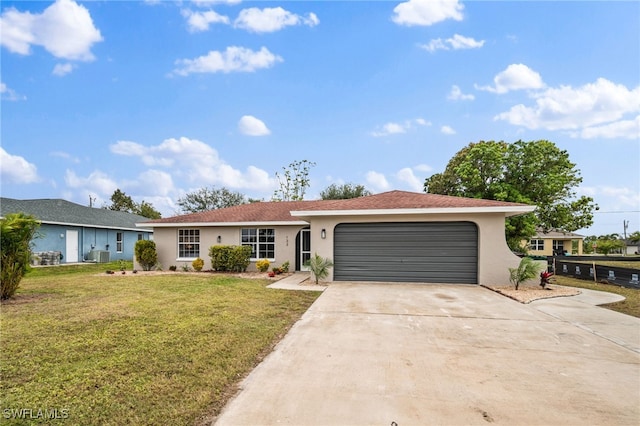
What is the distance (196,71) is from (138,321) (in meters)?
15.2

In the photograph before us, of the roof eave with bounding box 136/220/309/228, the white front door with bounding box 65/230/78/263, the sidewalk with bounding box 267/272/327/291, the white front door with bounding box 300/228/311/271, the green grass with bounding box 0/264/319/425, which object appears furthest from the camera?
the white front door with bounding box 65/230/78/263

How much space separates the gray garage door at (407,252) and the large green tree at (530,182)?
34.0 ft

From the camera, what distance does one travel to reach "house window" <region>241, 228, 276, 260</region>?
15.3 metres

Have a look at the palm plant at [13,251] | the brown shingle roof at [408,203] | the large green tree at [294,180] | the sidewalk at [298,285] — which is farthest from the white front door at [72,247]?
the large green tree at [294,180]

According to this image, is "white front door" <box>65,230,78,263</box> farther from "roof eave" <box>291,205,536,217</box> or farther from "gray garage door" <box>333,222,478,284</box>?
"gray garage door" <box>333,222,478,284</box>

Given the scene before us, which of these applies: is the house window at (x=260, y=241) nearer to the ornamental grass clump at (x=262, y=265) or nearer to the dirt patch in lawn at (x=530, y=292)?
the ornamental grass clump at (x=262, y=265)

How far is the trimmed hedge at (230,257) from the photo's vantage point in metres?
14.6

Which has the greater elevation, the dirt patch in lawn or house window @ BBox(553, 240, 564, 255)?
the dirt patch in lawn

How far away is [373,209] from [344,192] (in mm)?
23398

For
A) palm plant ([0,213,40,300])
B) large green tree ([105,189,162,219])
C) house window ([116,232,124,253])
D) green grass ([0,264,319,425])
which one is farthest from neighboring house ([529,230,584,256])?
large green tree ([105,189,162,219])

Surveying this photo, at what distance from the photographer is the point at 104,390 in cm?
335

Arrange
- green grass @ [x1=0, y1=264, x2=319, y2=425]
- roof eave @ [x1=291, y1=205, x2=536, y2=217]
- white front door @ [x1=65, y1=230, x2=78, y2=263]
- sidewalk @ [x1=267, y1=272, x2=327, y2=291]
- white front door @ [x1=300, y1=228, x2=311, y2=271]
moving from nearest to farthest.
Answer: green grass @ [x1=0, y1=264, x2=319, y2=425], sidewalk @ [x1=267, y1=272, x2=327, y2=291], roof eave @ [x1=291, y1=205, x2=536, y2=217], white front door @ [x1=300, y1=228, x2=311, y2=271], white front door @ [x1=65, y1=230, x2=78, y2=263]

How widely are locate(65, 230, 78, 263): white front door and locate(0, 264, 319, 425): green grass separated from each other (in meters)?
13.5

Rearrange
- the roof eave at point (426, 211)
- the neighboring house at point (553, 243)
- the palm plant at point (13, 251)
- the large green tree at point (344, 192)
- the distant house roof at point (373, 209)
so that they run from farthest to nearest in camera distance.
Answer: the neighboring house at point (553, 243), the large green tree at point (344, 192), the distant house roof at point (373, 209), the roof eave at point (426, 211), the palm plant at point (13, 251)
